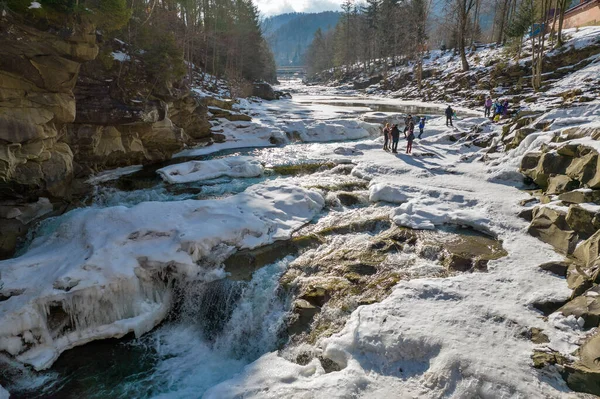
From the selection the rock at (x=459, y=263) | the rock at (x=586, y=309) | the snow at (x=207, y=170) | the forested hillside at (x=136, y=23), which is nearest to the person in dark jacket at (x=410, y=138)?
the snow at (x=207, y=170)

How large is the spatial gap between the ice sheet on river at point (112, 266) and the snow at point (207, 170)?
4422 millimetres

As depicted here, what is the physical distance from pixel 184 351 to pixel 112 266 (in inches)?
102

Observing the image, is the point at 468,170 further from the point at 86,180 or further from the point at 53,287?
the point at 86,180

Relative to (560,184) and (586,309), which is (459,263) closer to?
(586,309)

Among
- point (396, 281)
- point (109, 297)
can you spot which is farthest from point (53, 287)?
point (396, 281)

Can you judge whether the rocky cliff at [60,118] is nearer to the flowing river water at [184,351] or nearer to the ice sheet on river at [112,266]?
the ice sheet on river at [112,266]

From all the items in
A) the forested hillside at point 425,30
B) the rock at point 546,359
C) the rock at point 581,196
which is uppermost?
the forested hillside at point 425,30

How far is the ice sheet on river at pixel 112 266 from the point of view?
7094 millimetres

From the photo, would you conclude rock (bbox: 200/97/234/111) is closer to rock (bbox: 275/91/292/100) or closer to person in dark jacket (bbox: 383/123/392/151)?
person in dark jacket (bbox: 383/123/392/151)

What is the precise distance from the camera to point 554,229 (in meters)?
8.75

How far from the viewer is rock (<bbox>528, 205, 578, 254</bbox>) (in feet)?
27.2

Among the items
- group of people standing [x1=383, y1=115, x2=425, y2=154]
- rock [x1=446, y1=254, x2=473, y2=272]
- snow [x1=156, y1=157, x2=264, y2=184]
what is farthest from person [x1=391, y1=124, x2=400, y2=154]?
rock [x1=446, y1=254, x2=473, y2=272]

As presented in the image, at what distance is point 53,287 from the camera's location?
7.41 meters

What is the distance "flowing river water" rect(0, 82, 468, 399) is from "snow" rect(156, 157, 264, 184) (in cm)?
634
